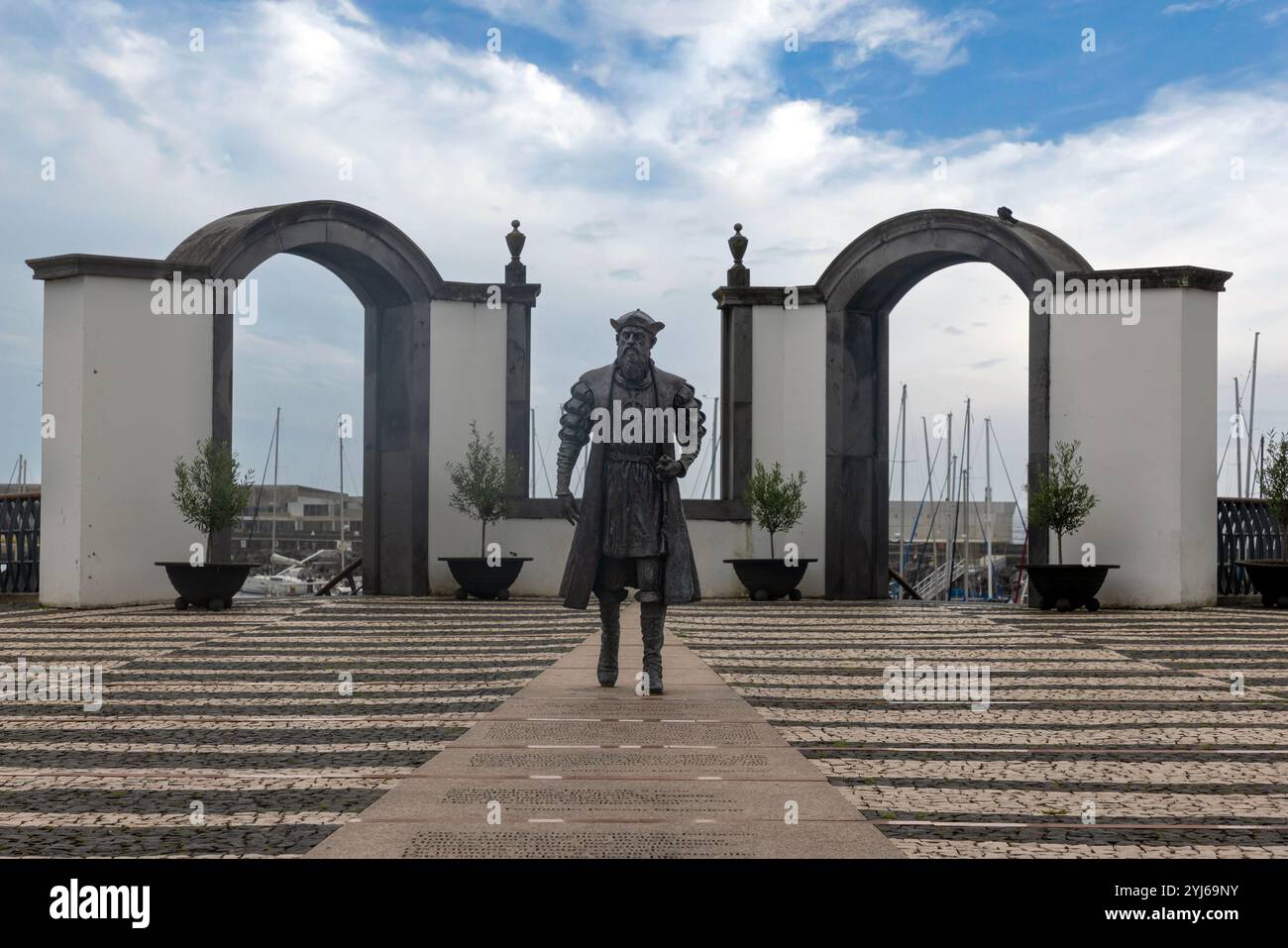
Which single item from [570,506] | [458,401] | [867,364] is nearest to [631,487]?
[570,506]

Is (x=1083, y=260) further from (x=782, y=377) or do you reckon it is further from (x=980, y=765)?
(x=980, y=765)

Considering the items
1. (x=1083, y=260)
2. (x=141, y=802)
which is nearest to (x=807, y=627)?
(x=1083, y=260)

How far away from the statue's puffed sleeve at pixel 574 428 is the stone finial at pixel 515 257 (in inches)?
447

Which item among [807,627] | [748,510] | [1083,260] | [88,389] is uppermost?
[1083,260]

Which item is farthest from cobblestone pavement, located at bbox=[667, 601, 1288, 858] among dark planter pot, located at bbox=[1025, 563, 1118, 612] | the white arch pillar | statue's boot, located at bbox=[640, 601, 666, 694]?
the white arch pillar

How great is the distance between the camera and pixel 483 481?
58.0ft

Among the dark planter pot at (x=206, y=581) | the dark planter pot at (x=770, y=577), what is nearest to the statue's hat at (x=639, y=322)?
the dark planter pot at (x=206, y=581)

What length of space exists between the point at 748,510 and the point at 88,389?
8.71m

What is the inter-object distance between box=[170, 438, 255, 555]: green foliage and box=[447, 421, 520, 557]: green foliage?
3.13 metres

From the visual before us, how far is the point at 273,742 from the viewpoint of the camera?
6102 mm

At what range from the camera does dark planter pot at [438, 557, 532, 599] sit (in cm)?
1759

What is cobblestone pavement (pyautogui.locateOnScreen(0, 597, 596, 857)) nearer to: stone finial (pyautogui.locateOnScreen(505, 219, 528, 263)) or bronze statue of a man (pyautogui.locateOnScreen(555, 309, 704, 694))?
bronze statue of a man (pyautogui.locateOnScreen(555, 309, 704, 694))

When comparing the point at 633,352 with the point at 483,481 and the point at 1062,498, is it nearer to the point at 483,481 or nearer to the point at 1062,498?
the point at 1062,498

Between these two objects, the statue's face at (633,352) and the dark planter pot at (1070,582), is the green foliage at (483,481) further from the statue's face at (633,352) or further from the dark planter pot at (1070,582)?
the statue's face at (633,352)
